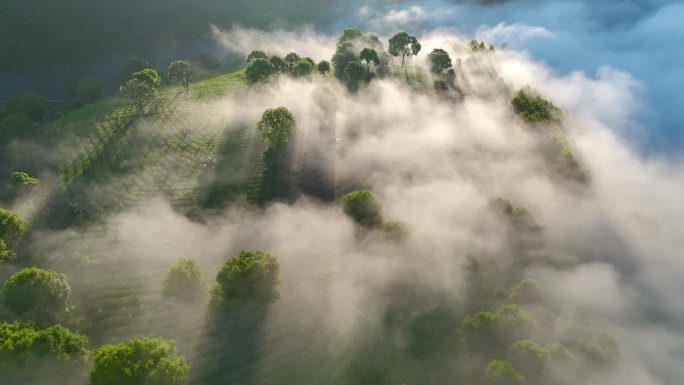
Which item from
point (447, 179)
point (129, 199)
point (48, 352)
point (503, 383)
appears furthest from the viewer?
point (447, 179)

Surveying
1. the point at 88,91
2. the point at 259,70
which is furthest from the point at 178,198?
the point at 88,91

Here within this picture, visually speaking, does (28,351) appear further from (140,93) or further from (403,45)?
(403,45)

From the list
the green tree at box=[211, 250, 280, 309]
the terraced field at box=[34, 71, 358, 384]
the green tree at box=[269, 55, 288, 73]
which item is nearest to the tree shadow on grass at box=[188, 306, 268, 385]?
the terraced field at box=[34, 71, 358, 384]

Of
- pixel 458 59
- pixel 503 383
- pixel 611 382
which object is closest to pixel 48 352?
pixel 503 383

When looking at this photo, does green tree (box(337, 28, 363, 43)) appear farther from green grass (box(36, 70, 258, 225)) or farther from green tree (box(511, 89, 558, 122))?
green grass (box(36, 70, 258, 225))

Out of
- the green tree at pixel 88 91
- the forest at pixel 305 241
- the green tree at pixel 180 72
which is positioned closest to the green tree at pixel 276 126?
the forest at pixel 305 241


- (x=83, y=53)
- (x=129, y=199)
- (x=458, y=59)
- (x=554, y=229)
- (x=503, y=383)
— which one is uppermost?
(x=458, y=59)

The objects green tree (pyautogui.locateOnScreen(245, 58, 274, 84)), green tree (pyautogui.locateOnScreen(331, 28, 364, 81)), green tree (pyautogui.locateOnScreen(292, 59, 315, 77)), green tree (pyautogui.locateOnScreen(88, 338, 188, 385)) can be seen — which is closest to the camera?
green tree (pyautogui.locateOnScreen(88, 338, 188, 385))

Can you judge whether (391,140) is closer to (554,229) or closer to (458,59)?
(554,229)
